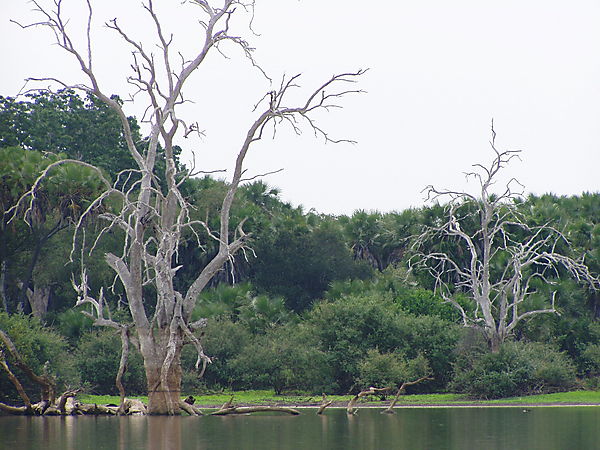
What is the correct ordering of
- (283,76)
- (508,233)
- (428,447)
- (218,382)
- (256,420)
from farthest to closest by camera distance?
(508,233)
(218,382)
(283,76)
(256,420)
(428,447)

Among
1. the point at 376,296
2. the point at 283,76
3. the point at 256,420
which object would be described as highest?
the point at 283,76

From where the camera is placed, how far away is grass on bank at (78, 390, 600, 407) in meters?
35.3

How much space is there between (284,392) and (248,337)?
2908mm

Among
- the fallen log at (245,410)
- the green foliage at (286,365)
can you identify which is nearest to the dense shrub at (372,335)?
the green foliage at (286,365)

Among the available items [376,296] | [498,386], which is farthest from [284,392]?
[498,386]

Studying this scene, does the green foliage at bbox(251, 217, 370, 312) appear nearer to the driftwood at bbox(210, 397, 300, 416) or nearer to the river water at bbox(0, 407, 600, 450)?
the river water at bbox(0, 407, 600, 450)

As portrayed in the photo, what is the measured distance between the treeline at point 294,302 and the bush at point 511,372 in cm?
6

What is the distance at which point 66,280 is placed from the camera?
1992 inches

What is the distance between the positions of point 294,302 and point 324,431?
3116 cm

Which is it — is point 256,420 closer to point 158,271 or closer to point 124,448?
point 158,271

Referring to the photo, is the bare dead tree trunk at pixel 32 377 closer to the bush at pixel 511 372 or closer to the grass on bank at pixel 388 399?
the grass on bank at pixel 388 399

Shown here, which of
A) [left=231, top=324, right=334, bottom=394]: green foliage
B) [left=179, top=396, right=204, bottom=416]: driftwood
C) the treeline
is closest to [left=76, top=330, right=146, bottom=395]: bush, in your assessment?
the treeline

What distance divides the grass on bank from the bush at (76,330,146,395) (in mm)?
811

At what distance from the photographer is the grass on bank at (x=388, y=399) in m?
35.3
